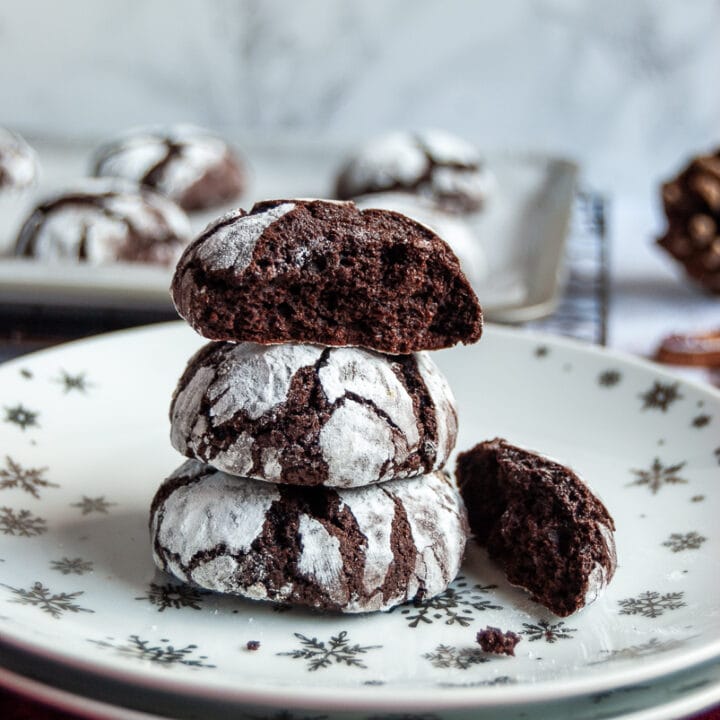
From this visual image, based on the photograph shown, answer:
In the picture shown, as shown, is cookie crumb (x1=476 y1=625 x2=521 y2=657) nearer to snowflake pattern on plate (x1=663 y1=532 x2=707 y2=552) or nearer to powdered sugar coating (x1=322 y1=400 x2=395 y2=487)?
powdered sugar coating (x1=322 y1=400 x2=395 y2=487)

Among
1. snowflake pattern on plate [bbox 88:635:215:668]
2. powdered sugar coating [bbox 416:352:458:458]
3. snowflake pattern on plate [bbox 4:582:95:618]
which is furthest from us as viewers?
powdered sugar coating [bbox 416:352:458:458]

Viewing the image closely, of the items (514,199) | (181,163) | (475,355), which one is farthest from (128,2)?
(475,355)

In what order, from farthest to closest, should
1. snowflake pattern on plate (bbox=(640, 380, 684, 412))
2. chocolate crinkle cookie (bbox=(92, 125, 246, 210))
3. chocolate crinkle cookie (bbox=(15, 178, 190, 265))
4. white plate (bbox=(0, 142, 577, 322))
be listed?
1. chocolate crinkle cookie (bbox=(92, 125, 246, 210))
2. chocolate crinkle cookie (bbox=(15, 178, 190, 265))
3. white plate (bbox=(0, 142, 577, 322))
4. snowflake pattern on plate (bbox=(640, 380, 684, 412))

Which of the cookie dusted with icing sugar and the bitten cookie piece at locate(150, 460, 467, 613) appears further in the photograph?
the cookie dusted with icing sugar

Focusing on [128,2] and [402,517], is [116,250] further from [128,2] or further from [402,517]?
[128,2]

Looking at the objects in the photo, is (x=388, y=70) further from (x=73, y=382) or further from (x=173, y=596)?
(x=173, y=596)

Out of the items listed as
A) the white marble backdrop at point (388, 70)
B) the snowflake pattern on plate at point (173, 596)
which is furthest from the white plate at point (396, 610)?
the white marble backdrop at point (388, 70)

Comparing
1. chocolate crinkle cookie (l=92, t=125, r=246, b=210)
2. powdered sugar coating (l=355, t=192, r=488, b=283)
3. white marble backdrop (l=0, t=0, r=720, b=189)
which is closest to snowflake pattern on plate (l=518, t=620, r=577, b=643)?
powdered sugar coating (l=355, t=192, r=488, b=283)
